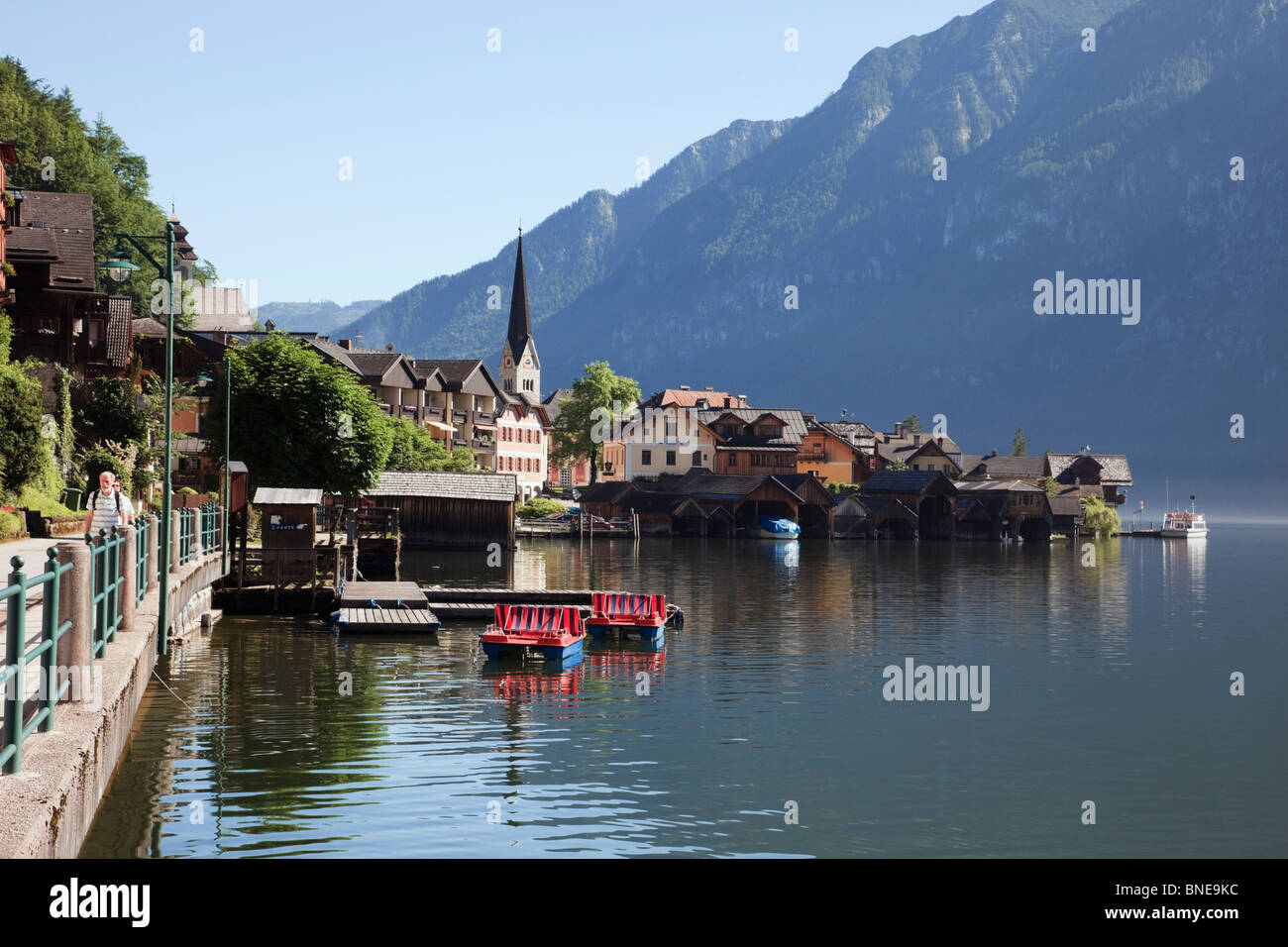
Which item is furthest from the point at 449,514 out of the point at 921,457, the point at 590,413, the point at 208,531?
the point at 921,457

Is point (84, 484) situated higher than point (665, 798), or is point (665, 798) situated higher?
point (84, 484)

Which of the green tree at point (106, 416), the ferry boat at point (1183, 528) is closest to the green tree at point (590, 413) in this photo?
the ferry boat at point (1183, 528)

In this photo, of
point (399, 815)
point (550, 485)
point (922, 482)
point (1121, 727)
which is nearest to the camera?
point (399, 815)

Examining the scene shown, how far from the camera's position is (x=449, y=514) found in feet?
314

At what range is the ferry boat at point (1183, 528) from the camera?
174 metres

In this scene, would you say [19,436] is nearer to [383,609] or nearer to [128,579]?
[383,609]

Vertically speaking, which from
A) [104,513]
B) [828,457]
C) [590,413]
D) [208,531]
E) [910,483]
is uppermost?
[590,413]

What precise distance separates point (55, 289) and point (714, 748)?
166 ft

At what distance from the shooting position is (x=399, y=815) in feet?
68.7

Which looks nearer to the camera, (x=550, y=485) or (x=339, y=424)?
(x=339, y=424)

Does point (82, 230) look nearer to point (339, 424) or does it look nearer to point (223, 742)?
point (339, 424)

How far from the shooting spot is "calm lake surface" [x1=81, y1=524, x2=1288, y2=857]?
819 inches

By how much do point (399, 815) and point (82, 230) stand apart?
59.5 m
